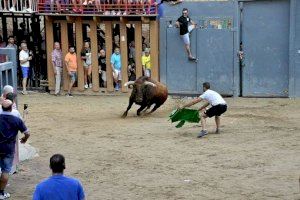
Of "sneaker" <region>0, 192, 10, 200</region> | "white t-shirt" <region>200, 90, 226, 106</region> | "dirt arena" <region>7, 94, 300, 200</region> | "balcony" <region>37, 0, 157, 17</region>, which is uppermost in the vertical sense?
"balcony" <region>37, 0, 157, 17</region>

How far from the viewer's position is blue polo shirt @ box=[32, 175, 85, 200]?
6.95 metres

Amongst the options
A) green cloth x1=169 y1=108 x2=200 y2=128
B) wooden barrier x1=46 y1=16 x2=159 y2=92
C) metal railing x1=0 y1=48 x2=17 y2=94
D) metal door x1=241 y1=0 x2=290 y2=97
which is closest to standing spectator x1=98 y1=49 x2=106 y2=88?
wooden barrier x1=46 y1=16 x2=159 y2=92

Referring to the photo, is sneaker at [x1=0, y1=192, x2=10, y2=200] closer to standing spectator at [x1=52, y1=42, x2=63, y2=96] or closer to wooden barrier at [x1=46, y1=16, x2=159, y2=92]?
wooden barrier at [x1=46, y1=16, x2=159, y2=92]

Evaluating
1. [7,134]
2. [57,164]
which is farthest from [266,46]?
[57,164]

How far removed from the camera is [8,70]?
12117 mm

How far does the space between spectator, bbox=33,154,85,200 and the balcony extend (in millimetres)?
15263

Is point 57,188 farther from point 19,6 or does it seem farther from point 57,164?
point 19,6

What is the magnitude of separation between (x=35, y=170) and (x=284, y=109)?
9351 millimetres

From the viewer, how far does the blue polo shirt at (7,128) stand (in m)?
10.4

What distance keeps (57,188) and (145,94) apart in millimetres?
11953

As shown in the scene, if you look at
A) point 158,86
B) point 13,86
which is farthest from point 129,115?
point 13,86

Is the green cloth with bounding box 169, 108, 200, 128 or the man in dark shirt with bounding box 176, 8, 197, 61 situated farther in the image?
the man in dark shirt with bounding box 176, 8, 197, 61

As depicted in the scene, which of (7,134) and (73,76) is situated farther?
(73,76)

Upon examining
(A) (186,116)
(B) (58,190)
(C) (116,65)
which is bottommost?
(A) (186,116)
